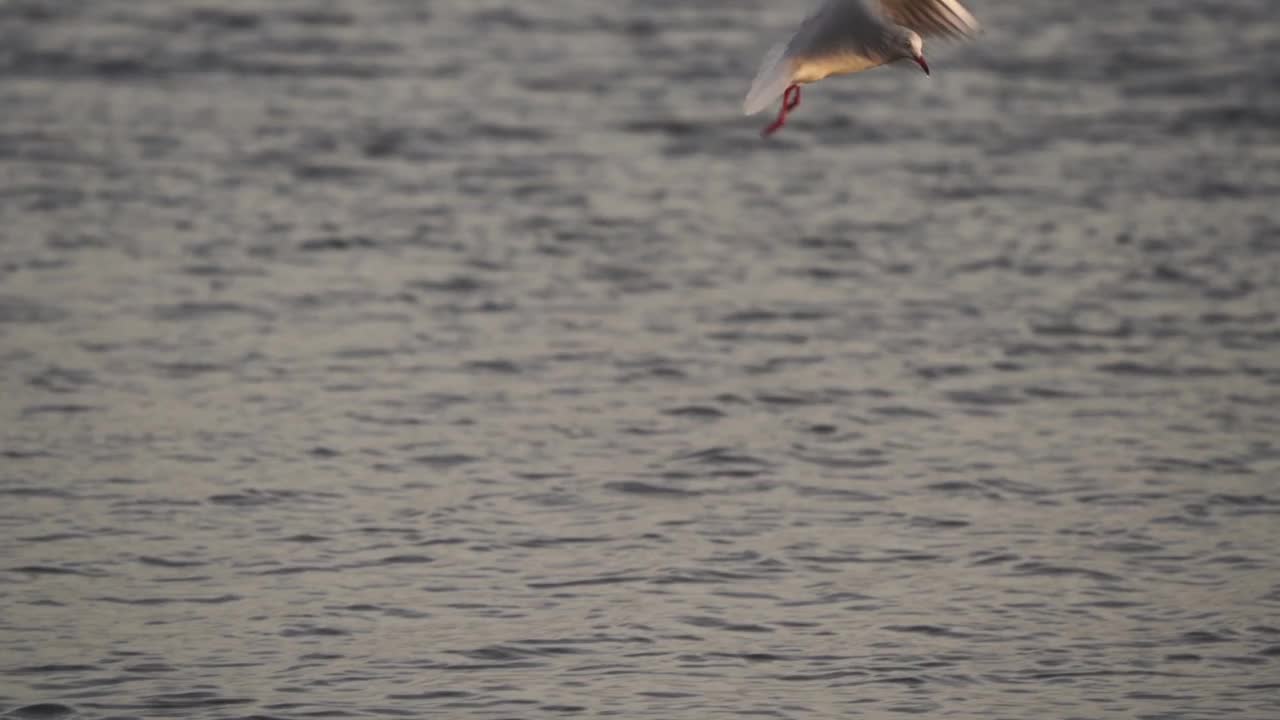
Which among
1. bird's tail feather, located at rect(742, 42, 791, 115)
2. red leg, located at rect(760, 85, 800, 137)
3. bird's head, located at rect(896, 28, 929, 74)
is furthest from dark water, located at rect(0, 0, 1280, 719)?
bird's head, located at rect(896, 28, 929, 74)

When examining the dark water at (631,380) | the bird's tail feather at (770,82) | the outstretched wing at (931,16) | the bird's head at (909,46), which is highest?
the outstretched wing at (931,16)

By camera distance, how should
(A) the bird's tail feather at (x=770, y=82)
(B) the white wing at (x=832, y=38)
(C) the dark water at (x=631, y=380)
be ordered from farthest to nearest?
(C) the dark water at (x=631, y=380) < (B) the white wing at (x=832, y=38) < (A) the bird's tail feather at (x=770, y=82)

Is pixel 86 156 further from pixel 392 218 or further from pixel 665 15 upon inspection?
pixel 665 15

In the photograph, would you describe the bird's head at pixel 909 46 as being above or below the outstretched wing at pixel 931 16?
below

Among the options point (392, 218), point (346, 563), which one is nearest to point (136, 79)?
point (392, 218)

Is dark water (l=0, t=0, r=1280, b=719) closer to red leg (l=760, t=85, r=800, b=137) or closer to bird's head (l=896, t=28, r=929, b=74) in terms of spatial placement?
red leg (l=760, t=85, r=800, b=137)

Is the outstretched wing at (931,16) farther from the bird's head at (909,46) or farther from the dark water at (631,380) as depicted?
the dark water at (631,380)

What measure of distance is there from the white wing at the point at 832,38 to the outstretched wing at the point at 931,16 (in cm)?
9

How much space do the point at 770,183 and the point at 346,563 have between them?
7457 mm

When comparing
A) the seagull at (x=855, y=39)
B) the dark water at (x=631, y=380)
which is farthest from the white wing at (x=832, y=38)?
the dark water at (x=631, y=380)

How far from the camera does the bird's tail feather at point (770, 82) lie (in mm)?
8609

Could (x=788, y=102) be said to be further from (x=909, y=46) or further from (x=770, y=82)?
(x=909, y=46)

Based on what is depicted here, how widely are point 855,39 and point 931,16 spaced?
290 mm

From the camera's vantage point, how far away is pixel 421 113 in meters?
19.4
